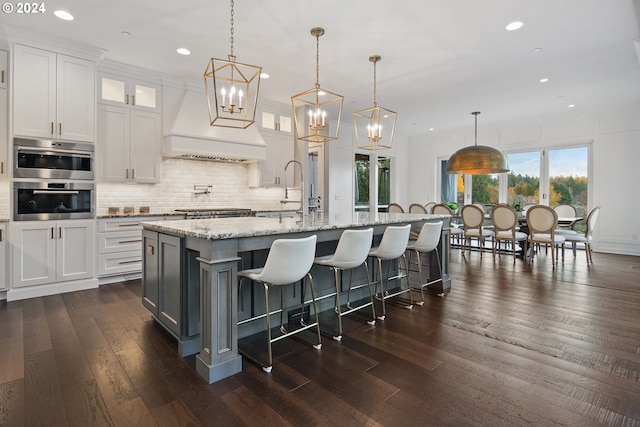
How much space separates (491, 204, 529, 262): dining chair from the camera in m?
6.04

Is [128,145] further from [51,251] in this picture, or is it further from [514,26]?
[514,26]

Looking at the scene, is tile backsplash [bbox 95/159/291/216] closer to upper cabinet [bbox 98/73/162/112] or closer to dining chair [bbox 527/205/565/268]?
upper cabinet [bbox 98/73/162/112]

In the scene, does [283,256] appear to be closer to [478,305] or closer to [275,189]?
[478,305]

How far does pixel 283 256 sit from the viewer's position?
7.47 ft

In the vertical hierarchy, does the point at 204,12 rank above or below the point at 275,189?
above

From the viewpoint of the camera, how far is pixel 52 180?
13.1 ft

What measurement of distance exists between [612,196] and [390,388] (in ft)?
24.6

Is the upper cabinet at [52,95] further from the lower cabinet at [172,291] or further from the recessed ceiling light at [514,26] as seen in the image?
the recessed ceiling light at [514,26]

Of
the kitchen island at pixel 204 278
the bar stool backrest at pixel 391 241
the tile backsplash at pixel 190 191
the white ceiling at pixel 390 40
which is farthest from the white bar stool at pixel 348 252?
the tile backsplash at pixel 190 191

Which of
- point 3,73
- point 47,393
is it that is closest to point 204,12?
point 3,73

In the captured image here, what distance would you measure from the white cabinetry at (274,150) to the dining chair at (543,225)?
4341mm

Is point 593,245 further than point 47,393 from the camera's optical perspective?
Yes

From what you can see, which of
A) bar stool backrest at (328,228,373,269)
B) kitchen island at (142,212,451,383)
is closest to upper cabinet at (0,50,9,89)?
kitchen island at (142,212,451,383)

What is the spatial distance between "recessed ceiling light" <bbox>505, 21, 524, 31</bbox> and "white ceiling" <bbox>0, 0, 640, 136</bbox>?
0.20 feet
